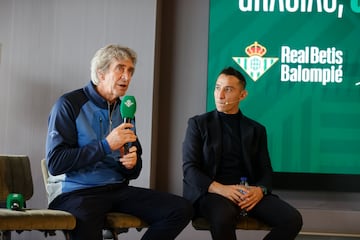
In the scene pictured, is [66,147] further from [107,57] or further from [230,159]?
[230,159]

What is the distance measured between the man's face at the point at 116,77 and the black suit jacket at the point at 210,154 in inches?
22.1

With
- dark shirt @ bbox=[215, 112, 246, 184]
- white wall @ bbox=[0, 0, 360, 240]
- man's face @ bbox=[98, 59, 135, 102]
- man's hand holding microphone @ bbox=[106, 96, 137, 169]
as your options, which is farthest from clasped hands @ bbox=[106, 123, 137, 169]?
white wall @ bbox=[0, 0, 360, 240]

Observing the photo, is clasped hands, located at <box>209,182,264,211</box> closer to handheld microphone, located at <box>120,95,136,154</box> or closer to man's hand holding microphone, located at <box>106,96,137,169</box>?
man's hand holding microphone, located at <box>106,96,137,169</box>

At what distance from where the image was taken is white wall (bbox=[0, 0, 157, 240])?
4.78 metres

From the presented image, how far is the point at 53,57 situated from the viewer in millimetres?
4816

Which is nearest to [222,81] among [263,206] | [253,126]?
[253,126]

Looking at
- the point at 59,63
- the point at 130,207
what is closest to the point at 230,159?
the point at 130,207

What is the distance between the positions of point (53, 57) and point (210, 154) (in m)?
1.94

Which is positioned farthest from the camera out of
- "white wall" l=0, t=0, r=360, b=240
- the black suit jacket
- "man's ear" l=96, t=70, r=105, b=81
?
"white wall" l=0, t=0, r=360, b=240

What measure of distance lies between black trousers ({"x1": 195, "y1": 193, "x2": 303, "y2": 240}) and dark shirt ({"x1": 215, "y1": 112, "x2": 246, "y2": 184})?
0.68ft

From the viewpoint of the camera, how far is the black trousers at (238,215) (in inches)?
123

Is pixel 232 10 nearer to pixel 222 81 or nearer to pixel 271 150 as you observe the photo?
pixel 271 150

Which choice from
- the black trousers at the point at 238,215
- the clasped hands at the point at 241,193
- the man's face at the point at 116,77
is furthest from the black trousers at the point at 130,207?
the man's face at the point at 116,77

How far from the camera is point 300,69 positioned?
15.8ft
